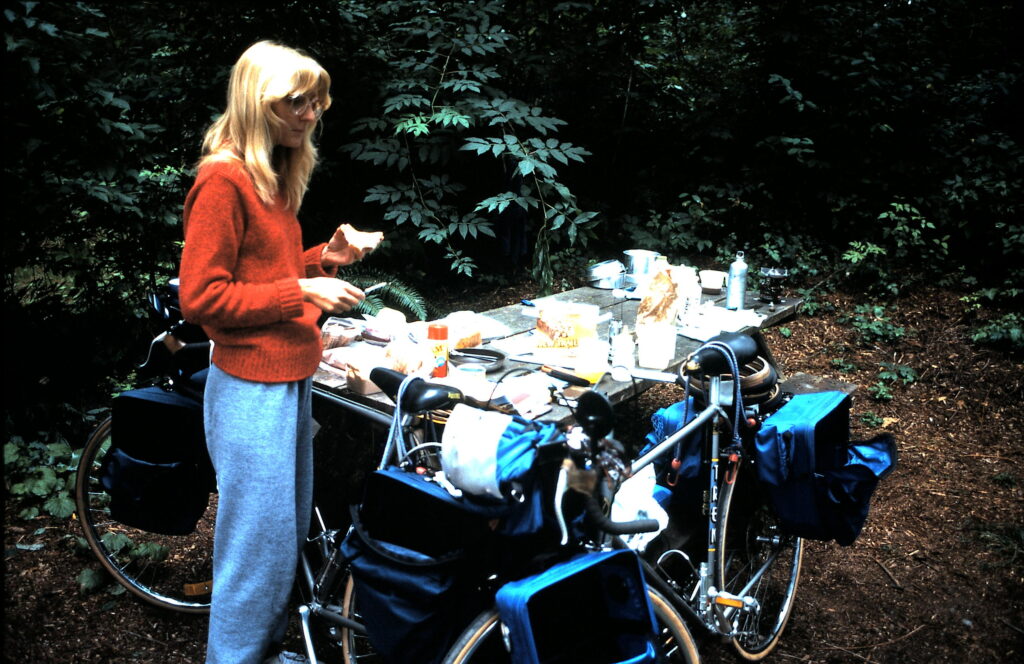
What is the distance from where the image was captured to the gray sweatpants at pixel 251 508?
2.07 m

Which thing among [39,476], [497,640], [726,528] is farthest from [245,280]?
[39,476]

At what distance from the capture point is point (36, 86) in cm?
340

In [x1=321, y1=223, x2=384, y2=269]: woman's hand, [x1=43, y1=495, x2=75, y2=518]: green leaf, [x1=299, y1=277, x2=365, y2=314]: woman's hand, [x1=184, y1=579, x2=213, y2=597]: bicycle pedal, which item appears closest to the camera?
[x1=299, y1=277, x2=365, y2=314]: woman's hand

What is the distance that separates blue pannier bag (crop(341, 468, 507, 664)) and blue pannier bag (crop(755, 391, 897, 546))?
116 centimetres

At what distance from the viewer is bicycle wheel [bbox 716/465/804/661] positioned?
2.75m

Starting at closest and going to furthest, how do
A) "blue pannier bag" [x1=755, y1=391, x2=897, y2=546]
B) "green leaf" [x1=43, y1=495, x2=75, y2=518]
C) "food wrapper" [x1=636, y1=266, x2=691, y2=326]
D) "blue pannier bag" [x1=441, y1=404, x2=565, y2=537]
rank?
"blue pannier bag" [x1=441, y1=404, x2=565, y2=537]
"blue pannier bag" [x1=755, y1=391, x2=897, y2=546]
"food wrapper" [x1=636, y1=266, x2=691, y2=326]
"green leaf" [x1=43, y1=495, x2=75, y2=518]

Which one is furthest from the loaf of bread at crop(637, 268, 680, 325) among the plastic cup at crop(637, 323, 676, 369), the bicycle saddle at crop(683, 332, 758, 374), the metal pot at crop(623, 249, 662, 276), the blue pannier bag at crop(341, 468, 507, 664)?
the blue pannier bag at crop(341, 468, 507, 664)

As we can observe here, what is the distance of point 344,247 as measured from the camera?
257 centimetres

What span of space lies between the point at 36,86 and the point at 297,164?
2.16 metres

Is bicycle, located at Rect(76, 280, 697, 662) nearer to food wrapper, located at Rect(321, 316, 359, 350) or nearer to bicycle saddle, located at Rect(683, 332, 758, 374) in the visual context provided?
food wrapper, located at Rect(321, 316, 359, 350)

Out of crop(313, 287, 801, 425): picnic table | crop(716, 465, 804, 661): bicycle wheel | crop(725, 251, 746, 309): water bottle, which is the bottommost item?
crop(716, 465, 804, 661): bicycle wheel

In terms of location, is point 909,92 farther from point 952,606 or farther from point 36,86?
point 36,86

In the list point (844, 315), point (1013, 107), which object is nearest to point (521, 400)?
point (844, 315)

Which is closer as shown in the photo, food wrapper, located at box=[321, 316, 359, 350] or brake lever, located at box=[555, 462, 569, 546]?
brake lever, located at box=[555, 462, 569, 546]
